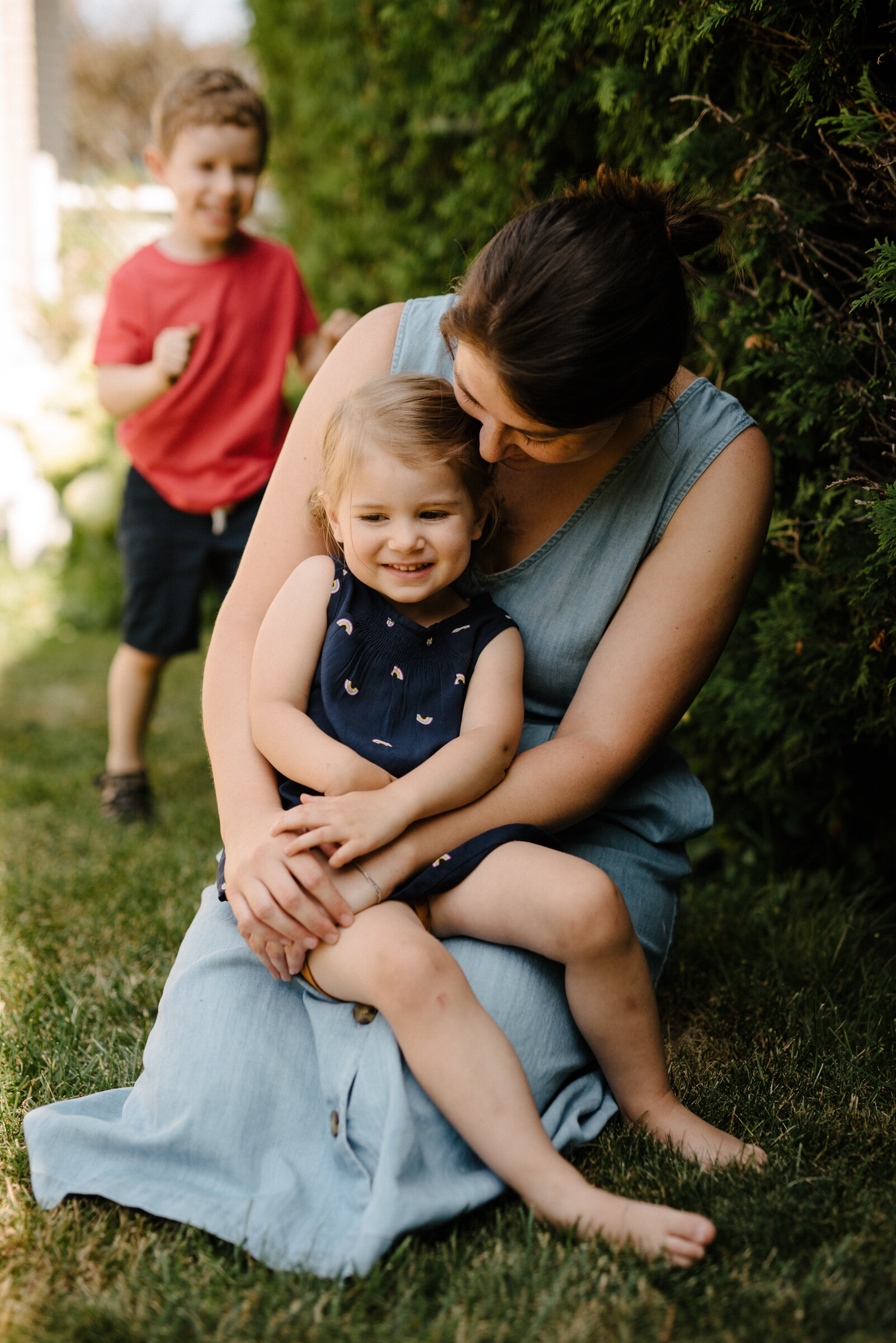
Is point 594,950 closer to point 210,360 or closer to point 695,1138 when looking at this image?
point 695,1138

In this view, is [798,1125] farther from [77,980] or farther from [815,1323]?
[77,980]

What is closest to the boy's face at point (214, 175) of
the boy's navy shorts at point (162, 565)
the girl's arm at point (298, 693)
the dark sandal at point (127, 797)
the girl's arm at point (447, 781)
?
the boy's navy shorts at point (162, 565)

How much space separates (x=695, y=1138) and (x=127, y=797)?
2245 mm

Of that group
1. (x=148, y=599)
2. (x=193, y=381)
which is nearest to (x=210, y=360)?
(x=193, y=381)

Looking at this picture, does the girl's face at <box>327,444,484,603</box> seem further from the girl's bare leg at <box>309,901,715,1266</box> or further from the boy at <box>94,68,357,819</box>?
the boy at <box>94,68,357,819</box>

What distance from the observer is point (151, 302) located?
334 centimetres

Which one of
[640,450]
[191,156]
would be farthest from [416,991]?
[191,156]

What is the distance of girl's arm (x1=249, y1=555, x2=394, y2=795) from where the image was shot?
168cm

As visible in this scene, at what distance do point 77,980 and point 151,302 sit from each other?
200cm

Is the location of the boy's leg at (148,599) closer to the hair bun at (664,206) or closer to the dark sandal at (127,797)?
the dark sandal at (127,797)

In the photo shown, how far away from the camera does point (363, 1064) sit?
157cm

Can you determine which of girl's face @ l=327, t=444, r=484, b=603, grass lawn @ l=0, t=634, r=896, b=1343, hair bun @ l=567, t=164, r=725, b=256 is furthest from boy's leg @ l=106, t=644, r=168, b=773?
hair bun @ l=567, t=164, r=725, b=256

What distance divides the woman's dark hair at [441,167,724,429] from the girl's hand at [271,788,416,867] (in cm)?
59

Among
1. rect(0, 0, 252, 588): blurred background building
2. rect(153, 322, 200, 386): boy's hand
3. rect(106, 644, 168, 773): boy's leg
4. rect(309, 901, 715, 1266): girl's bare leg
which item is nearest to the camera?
rect(309, 901, 715, 1266): girl's bare leg
